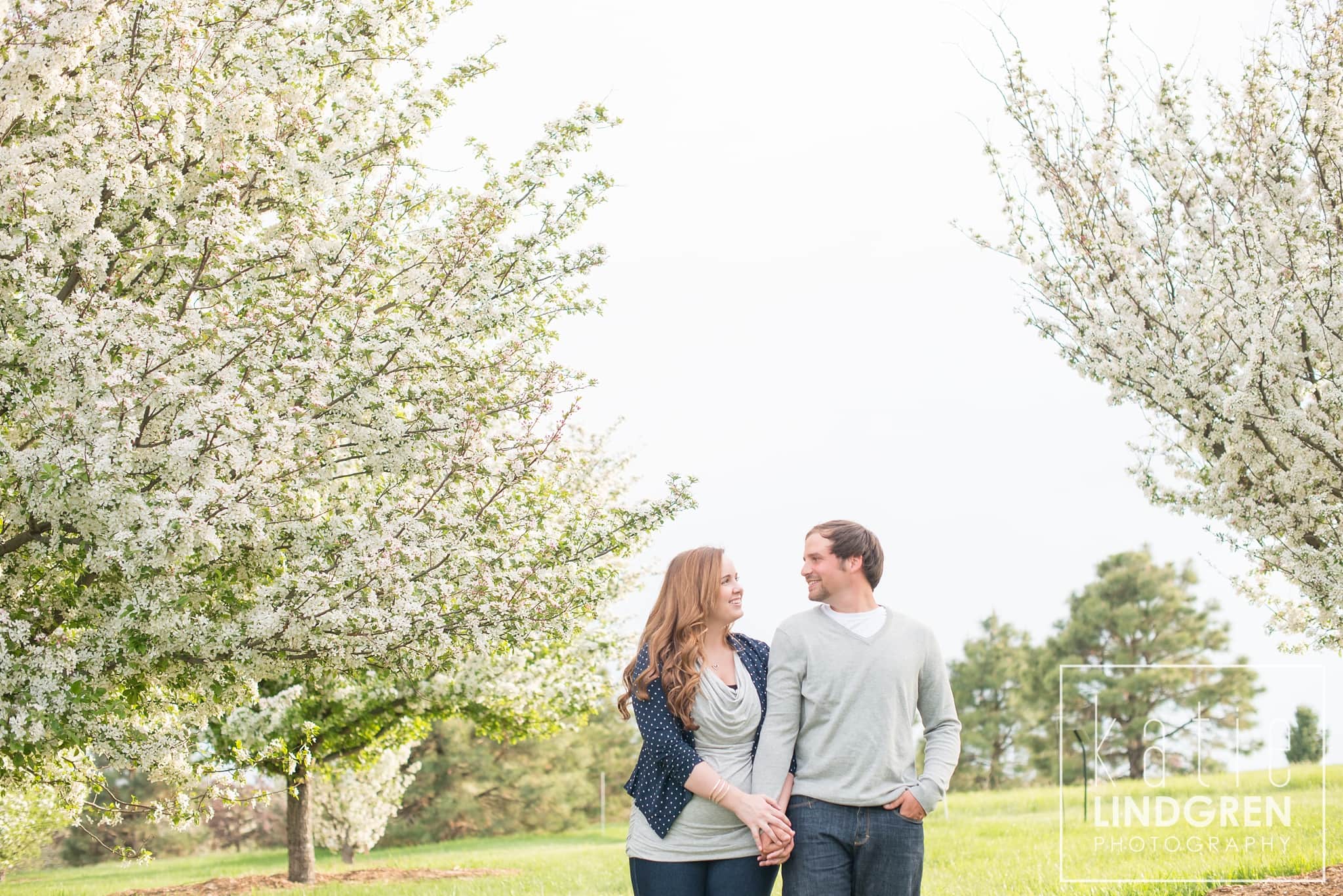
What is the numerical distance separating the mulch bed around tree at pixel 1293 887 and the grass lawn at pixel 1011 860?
0.24m

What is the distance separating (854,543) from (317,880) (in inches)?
580

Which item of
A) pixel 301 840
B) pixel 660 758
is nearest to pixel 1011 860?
pixel 660 758

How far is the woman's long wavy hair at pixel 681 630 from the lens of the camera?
460 cm

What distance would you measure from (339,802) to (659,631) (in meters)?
20.2

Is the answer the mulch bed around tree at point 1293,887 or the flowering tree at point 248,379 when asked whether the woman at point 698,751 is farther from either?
the mulch bed around tree at point 1293,887

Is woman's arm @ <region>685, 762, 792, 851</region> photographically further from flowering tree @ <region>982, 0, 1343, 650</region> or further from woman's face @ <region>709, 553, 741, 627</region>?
flowering tree @ <region>982, 0, 1343, 650</region>

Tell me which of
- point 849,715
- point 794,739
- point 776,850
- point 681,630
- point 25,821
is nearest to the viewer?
point 776,850

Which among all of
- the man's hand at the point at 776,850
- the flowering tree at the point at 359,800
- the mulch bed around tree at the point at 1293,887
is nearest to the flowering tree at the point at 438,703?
the flowering tree at the point at 359,800

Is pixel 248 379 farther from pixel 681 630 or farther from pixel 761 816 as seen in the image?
pixel 761 816

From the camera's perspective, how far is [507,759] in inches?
1435

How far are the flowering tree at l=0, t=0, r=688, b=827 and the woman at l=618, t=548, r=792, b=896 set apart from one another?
2402 mm

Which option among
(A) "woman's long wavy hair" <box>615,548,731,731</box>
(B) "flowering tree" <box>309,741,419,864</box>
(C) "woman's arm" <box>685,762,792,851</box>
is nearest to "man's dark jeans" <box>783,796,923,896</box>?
(C) "woman's arm" <box>685,762,792,851</box>

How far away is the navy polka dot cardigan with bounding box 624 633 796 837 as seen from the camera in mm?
4520

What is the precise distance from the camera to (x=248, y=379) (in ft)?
21.4
